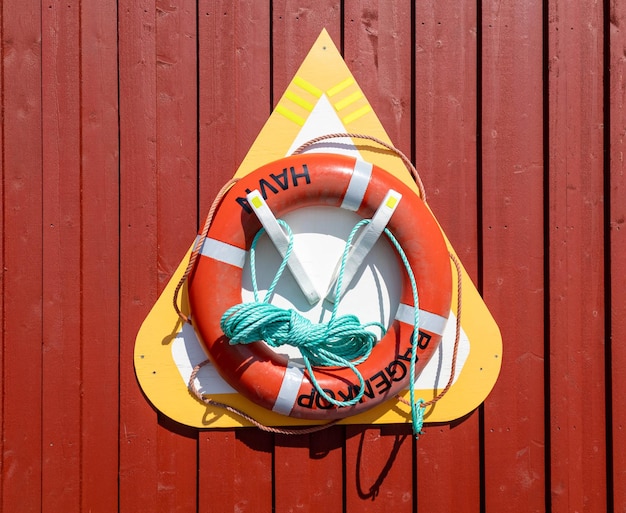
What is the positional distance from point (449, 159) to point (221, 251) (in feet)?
2.15

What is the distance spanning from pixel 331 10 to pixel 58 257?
3.20 feet

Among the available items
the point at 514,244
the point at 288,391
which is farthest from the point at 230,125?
the point at 514,244

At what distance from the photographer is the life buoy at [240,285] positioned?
128 cm

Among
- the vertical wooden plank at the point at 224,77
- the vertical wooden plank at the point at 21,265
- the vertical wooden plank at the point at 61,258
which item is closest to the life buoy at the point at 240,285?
the vertical wooden plank at the point at 224,77

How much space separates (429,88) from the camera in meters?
1.41

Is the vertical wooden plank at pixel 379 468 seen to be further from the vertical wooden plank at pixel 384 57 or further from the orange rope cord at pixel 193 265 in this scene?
the vertical wooden plank at pixel 384 57

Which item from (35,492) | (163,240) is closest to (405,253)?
(163,240)

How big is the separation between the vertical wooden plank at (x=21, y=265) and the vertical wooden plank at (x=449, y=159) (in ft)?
3.34

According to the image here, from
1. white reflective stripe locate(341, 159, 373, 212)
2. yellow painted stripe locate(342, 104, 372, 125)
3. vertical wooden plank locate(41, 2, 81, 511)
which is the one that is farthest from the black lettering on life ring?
Result: vertical wooden plank locate(41, 2, 81, 511)

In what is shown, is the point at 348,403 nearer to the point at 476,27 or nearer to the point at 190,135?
the point at 190,135

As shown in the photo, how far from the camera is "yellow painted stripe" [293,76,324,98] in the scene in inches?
54.7

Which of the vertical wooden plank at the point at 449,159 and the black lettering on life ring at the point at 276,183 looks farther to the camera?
the vertical wooden plank at the point at 449,159

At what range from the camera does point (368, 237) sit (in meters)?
1.31

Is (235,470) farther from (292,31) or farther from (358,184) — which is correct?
(292,31)
